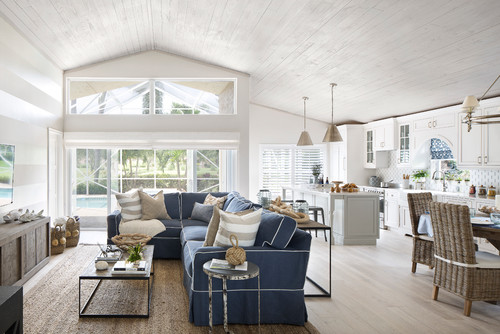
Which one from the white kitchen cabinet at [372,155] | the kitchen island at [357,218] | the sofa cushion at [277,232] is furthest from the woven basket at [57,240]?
the white kitchen cabinet at [372,155]

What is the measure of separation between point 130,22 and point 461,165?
18.1 feet

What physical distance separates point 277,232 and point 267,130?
6.29 m

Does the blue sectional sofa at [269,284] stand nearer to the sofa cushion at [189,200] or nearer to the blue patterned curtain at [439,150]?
the sofa cushion at [189,200]

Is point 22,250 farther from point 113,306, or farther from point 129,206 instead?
point 129,206

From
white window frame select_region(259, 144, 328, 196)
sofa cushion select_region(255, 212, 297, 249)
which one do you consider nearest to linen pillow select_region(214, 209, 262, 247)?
sofa cushion select_region(255, 212, 297, 249)

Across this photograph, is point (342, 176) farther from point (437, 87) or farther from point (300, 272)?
point (300, 272)

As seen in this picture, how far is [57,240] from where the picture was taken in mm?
5477

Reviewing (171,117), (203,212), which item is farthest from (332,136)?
(171,117)

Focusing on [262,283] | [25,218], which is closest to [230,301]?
[262,283]

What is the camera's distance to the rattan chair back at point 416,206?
452 cm

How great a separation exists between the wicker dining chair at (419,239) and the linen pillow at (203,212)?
273 centimetres

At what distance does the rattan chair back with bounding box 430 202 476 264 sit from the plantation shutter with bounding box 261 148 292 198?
19.0ft

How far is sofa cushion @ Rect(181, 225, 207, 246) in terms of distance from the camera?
4344mm

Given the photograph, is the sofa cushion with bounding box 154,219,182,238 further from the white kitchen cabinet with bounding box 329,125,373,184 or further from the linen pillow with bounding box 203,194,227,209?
the white kitchen cabinet with bounding box 329,125,373,184
